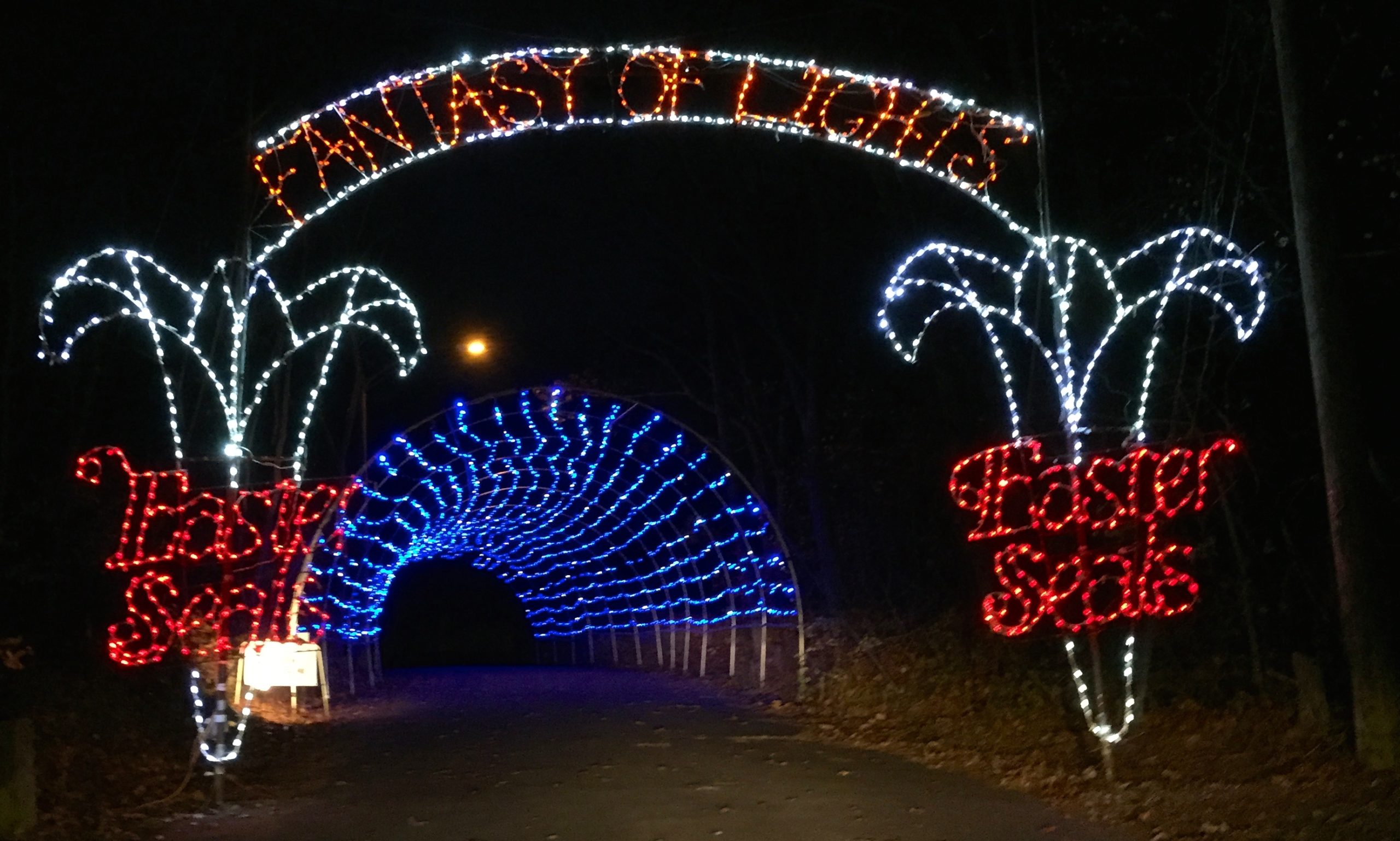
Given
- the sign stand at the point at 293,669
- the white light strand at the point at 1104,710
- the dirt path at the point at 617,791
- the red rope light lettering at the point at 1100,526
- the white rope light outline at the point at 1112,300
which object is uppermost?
the white rope light outline at the point at 1112,300

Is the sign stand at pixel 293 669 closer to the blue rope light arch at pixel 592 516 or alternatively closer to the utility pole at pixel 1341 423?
the blue rope light arch at pixel 592 516

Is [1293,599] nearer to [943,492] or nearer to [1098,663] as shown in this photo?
[1098,663]

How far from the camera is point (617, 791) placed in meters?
11.1

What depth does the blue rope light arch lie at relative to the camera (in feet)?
66.6

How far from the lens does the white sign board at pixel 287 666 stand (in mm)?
16953

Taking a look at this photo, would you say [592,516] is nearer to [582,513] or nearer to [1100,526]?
[582,513]

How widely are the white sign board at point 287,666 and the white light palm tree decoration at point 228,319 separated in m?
2.23

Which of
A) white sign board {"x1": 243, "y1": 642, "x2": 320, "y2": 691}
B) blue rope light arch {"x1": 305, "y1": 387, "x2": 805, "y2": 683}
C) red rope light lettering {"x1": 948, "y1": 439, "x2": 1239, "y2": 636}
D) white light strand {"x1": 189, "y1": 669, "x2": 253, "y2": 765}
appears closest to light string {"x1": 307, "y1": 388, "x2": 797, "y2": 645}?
blue rope light arch {"x1": 305, "y1": 387, "x2": 805, "y2": 683}

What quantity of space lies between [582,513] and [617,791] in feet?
56.0

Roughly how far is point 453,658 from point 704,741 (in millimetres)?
32911

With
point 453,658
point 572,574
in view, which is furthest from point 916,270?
point 453,658

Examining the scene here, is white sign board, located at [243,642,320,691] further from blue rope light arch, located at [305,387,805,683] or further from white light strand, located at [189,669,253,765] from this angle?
white light strand, located at [189,669,253,765]

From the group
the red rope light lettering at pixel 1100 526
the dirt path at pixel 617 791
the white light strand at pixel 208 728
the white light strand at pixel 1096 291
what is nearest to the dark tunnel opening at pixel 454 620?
the dirt path at pixel 617 791

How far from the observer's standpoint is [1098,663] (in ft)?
36.0
